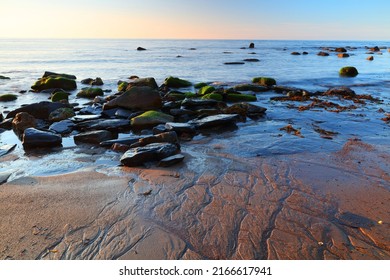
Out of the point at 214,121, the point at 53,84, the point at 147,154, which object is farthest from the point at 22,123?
the point at 53,84

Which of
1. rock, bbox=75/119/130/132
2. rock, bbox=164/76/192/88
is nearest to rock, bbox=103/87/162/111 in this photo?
rock, bbox=75/119/130/132

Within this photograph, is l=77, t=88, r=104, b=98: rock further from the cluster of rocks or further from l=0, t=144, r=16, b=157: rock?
l=0, t=144, r=16, b=157: rock

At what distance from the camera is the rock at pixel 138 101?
10.1m

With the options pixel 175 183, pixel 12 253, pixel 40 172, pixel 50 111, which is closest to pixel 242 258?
pixel 175 183

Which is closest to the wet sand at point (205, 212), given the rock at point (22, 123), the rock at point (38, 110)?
the rock at point (22, 123)

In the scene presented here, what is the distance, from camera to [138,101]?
33.3ft

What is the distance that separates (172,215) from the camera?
3.88m

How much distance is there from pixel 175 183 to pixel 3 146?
4.51 meters

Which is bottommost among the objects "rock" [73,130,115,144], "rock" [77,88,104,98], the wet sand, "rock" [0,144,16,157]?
"rock" [77,88,104,98]

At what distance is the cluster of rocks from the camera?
21.1 ft

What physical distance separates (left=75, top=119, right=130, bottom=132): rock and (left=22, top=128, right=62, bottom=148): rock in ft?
4.28

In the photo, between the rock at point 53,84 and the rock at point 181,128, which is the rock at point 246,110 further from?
the rock at point 53,84

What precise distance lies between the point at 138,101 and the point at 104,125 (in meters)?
2.33
